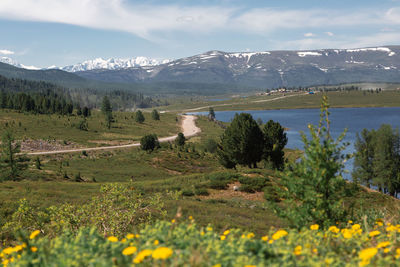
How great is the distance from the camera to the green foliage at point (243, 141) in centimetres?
5003

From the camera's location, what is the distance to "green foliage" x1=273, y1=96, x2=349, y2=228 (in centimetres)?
792

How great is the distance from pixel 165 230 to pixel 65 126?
115m

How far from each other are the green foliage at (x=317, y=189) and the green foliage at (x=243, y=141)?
136 feet

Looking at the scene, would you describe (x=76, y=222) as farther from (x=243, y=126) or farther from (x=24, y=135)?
(x=24, y=135)

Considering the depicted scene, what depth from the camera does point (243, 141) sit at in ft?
163

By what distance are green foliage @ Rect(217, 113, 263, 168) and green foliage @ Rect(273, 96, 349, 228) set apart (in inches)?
1631

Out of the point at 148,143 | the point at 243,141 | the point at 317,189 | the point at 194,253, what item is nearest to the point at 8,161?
the point at 243,141

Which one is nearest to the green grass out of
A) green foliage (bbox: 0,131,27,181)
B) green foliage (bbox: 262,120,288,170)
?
green foliage (bbox: 0,131,27,181)

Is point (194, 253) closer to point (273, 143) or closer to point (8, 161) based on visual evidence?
point (8, 161)

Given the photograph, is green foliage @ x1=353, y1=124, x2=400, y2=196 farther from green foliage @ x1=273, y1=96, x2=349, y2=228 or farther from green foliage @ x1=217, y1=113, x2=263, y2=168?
green foliage @ x1=273, y1=96, x2=349, y2=228

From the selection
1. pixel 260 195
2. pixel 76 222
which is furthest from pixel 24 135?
pixel 76 222

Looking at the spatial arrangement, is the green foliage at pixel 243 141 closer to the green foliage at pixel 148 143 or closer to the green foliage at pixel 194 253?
the green foliage at pixel 148 143

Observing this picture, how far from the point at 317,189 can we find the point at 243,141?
137 ft

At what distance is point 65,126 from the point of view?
110 metres
